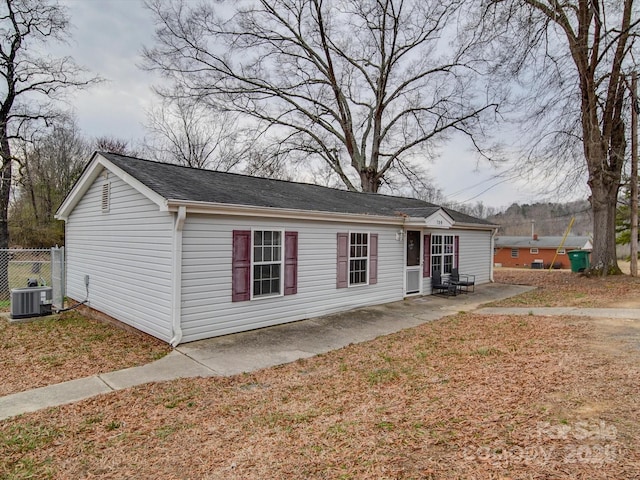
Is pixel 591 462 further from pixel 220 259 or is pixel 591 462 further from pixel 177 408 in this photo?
pixel 220 259

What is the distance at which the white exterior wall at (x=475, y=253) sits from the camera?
541 inches

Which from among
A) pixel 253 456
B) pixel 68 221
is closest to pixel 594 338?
pixel 253 456

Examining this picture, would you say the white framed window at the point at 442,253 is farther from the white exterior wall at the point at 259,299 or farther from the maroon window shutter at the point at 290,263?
the maroon window shutter at the point at 290,263

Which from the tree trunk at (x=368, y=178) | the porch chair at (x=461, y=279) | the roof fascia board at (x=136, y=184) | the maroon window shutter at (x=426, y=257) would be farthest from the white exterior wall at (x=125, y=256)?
the tree trunk at (x=368, y=178)

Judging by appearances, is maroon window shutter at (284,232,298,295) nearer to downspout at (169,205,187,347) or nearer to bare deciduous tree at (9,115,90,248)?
downspout at (169,205,187,347)

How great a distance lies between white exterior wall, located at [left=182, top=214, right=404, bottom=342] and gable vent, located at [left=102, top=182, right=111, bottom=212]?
3.23 meters

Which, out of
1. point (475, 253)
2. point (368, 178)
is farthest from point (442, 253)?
point (368, 178)

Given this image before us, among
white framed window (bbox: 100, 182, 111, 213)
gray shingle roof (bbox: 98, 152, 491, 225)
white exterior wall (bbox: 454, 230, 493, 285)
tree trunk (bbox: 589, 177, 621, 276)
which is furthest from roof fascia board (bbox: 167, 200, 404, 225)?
tree trunk (bbox: 589, 177, 621, 276)

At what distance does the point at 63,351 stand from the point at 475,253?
13352 millimetres

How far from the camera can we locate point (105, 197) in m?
8.73

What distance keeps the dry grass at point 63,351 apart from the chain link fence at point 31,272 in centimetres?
147

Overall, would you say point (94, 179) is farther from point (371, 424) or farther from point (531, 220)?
point (531, 220)

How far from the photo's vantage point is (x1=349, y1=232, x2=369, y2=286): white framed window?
9680mm

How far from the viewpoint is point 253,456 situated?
3.06 metres
